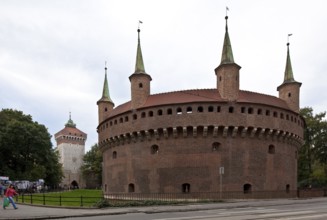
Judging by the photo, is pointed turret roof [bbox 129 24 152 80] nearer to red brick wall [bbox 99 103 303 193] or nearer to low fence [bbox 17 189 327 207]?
red brick wall [bbox 99 103 303 193]

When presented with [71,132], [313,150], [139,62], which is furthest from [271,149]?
[71,132]

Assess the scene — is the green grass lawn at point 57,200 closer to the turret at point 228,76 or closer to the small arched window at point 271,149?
the turret at point 228,76

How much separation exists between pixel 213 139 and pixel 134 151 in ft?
25.0

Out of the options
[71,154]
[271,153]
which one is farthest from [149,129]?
[71,154]

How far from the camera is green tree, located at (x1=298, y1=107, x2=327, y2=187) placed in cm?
4861

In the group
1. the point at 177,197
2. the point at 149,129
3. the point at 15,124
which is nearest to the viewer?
the point at 177,197

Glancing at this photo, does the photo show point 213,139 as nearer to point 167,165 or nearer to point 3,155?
point 167,165

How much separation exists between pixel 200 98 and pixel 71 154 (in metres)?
63.0

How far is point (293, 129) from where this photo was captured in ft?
109

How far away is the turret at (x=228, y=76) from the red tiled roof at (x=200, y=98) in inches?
23.1

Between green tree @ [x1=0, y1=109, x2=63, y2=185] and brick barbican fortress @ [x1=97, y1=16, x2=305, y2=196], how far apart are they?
22.6 m

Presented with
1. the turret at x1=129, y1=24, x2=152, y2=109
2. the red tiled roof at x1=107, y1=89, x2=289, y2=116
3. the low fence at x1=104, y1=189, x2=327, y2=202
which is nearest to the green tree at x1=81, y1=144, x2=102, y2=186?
the low fence at x1=104, y1=189, x2=327, y2=202

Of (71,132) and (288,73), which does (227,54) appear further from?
(71,132)

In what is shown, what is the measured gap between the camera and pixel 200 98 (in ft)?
98.9
